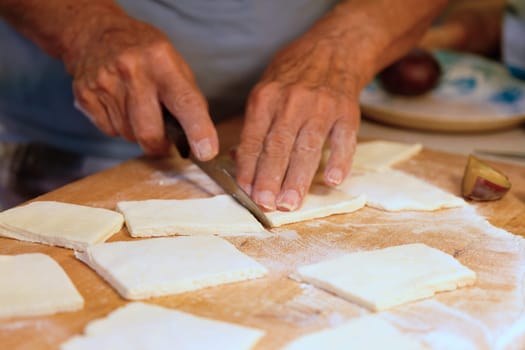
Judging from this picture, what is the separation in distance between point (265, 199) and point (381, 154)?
46 cm

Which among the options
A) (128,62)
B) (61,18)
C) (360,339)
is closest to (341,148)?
(128,62)

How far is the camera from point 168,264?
1274 millimetres

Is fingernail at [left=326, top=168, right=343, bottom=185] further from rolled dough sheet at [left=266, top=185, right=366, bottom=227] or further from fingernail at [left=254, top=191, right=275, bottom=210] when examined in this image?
fingernail at [left=254, top=191, right=275, bottom=210]

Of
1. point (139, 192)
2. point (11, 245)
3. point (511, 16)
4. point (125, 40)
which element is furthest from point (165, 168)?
point (511, 16)

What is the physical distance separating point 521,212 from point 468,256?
0.28m

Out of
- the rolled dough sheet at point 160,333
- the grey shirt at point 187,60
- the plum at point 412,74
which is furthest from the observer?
the plum at point 412,74

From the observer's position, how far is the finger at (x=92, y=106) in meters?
1.74

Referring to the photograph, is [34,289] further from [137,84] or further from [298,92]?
[298,92]

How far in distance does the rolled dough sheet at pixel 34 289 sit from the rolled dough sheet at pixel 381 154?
85cm

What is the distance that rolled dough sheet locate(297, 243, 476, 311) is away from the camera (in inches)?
47.5

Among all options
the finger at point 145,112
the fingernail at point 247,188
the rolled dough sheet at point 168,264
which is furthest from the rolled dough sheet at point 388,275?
the finger at point 145,112

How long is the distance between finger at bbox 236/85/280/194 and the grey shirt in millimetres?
417

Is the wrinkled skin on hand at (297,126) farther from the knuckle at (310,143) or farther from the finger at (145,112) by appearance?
the finger at (145,112)

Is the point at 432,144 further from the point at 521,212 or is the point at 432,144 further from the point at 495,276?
the point at 495,276
